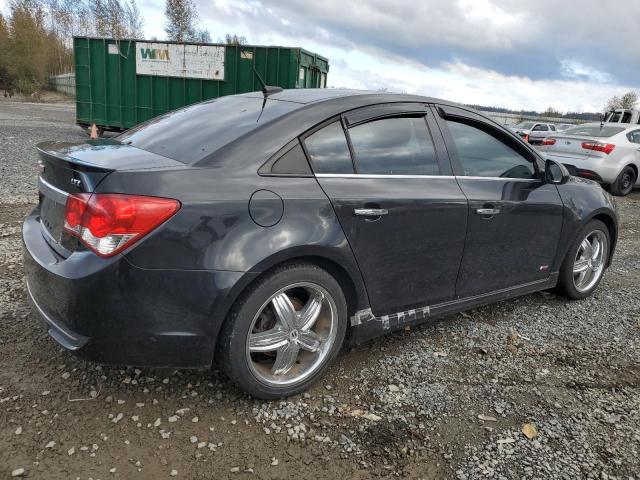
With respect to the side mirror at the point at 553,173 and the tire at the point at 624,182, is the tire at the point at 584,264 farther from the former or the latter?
the tire at the point at 624,182

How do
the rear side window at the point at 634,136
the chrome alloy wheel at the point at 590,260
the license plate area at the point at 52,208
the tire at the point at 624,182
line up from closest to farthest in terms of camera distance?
the license plate area at the point at 52,208
the chrome alloy wheel at the point at 590,260
the tire at the point at 624,182
the rear side window at the point at 634,136

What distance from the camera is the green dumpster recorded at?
40.5 ft

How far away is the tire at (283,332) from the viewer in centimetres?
238

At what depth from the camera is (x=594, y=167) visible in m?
10.4

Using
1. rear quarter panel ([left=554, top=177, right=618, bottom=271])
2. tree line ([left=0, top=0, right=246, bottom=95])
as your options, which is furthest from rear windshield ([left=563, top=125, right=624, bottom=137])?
tree line ([left=0, top=0, right=246, bottom=95])

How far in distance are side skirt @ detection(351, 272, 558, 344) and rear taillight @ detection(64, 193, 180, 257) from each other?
1.24m

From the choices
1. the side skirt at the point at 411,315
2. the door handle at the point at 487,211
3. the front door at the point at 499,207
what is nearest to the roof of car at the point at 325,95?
the front door at the point at 499,207

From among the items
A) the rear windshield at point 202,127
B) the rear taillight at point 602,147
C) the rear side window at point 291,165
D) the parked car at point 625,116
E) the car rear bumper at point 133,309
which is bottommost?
the car rear bumper at point 133,309

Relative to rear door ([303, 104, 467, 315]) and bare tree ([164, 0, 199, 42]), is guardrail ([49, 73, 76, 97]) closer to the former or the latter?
bare tree ([164, 0, 199, 42])

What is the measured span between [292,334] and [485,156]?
1.85 m

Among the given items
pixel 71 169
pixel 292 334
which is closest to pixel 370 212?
pixel 292 334

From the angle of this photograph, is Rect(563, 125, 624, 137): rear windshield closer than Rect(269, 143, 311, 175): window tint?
No

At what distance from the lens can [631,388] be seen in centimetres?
300

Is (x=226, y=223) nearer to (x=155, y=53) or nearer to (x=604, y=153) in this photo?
(x=604, y=153)
